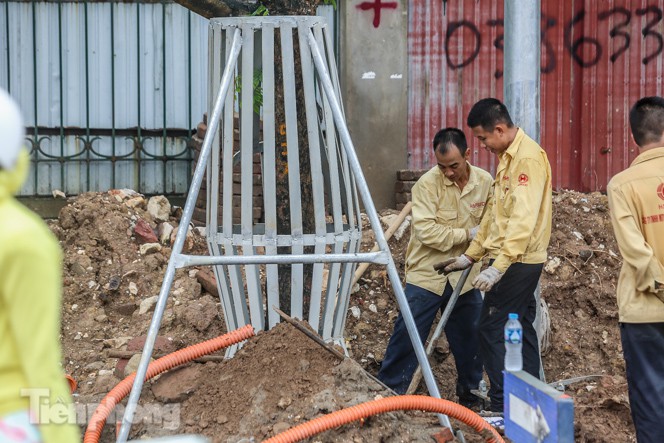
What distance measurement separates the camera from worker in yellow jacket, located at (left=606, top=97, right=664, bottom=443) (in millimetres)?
4559

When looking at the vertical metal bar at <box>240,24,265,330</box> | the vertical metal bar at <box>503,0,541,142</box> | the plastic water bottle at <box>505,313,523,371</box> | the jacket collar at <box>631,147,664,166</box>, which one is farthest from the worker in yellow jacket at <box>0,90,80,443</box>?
the vertical metal bar at <box>503,0,541,142</box>

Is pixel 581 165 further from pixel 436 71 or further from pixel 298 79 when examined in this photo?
pixel 298 79

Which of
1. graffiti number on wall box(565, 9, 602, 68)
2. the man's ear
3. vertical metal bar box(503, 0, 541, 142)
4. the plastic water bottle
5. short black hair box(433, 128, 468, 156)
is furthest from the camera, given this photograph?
graffiti number on wall box(565, 9, 602, 68)

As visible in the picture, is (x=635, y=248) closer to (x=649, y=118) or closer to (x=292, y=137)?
(x=649, y=118)

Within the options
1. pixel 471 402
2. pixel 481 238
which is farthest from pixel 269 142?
pixel 471 402

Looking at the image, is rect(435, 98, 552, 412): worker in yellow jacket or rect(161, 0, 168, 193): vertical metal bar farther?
rect(161, 0, 168, 193): vertical metal bar

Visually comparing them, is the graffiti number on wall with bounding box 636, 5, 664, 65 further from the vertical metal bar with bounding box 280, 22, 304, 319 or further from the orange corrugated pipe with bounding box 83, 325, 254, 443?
the orange corrugated pipe with bounding box 83, 325, 254, 443

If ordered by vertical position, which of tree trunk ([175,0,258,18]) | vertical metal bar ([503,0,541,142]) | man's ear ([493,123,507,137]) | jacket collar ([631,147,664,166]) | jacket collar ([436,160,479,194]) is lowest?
jacket collar ([436,160,479,194])

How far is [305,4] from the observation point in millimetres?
5812

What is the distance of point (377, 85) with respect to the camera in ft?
30.6

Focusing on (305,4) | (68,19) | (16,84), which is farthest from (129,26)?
(305,4)

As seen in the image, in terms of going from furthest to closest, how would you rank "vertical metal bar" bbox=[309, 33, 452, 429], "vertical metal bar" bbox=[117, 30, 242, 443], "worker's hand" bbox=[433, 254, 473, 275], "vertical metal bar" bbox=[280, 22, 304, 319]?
"worker's hand" bbox=[433, 254, 473, 275] < "vertical metal bar" bbox=[280, 22, 304, 319] < "vertical metal bar" bbox=[309, 33, 452, 429] < "vertical metal bar" bbox=[117, 30, 242, 443]

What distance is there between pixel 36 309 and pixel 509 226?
362 centimetres

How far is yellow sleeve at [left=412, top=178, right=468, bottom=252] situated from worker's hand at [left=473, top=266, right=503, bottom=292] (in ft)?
2.76
